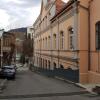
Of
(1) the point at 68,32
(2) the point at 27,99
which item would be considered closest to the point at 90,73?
(1) the point at 68,32

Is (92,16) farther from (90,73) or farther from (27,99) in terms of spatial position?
(27,99)

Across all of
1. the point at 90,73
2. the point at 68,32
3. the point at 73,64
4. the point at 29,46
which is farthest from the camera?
the point at 29,46

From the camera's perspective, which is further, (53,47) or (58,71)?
(53,47)

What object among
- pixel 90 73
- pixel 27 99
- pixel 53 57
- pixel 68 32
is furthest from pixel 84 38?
pixel 53 57

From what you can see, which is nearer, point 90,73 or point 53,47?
point 90,73

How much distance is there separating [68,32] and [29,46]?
3205 inches

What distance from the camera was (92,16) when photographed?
28.2m

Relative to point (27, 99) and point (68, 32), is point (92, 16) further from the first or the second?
point (27, 99)

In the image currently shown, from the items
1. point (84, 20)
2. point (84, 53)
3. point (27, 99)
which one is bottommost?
point (27, 99)

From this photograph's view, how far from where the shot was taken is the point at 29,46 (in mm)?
116125

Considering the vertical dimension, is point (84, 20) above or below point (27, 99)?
above

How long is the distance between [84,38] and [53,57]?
16.4 metres

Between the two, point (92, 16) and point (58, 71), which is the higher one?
point (92, 16)

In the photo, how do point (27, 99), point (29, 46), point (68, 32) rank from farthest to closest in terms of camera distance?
point (29, 46) < point (68, 32) < point (27, 99)
